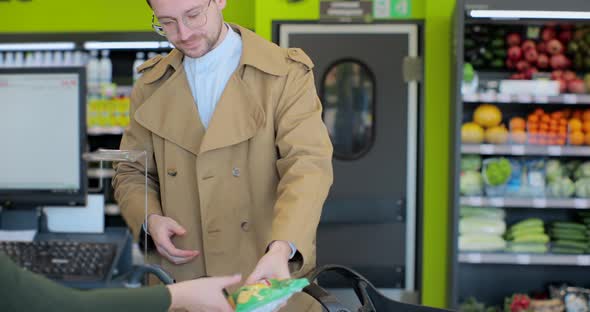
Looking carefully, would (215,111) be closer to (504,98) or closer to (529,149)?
(504,98)

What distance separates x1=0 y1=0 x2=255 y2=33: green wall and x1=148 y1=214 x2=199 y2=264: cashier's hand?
3976 millimetres

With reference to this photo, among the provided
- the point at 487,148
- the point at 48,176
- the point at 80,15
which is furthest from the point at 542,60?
the point at 48,176

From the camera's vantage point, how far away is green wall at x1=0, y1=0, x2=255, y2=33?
5613 mm

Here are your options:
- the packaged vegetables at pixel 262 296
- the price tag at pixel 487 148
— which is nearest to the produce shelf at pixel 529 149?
the price tag at pixel 487 148

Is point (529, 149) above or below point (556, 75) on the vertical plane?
below

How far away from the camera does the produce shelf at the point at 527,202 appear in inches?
187

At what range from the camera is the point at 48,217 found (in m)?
1.26

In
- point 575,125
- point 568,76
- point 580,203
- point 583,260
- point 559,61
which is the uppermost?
point 559,61

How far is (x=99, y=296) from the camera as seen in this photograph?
0.94 meters

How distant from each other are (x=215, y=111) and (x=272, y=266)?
20.3 inches

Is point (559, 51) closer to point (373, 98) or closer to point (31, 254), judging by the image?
point (373, 98)

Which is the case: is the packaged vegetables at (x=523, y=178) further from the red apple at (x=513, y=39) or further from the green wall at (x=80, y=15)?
the green wall at (x=80, y=15)

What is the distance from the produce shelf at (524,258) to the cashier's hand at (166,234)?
3348 mm

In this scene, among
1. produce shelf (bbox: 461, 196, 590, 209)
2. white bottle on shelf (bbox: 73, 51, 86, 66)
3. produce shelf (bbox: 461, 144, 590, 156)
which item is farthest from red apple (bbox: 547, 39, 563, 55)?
white bottle on shelf (bbox: 73, 51, 86, 66)
